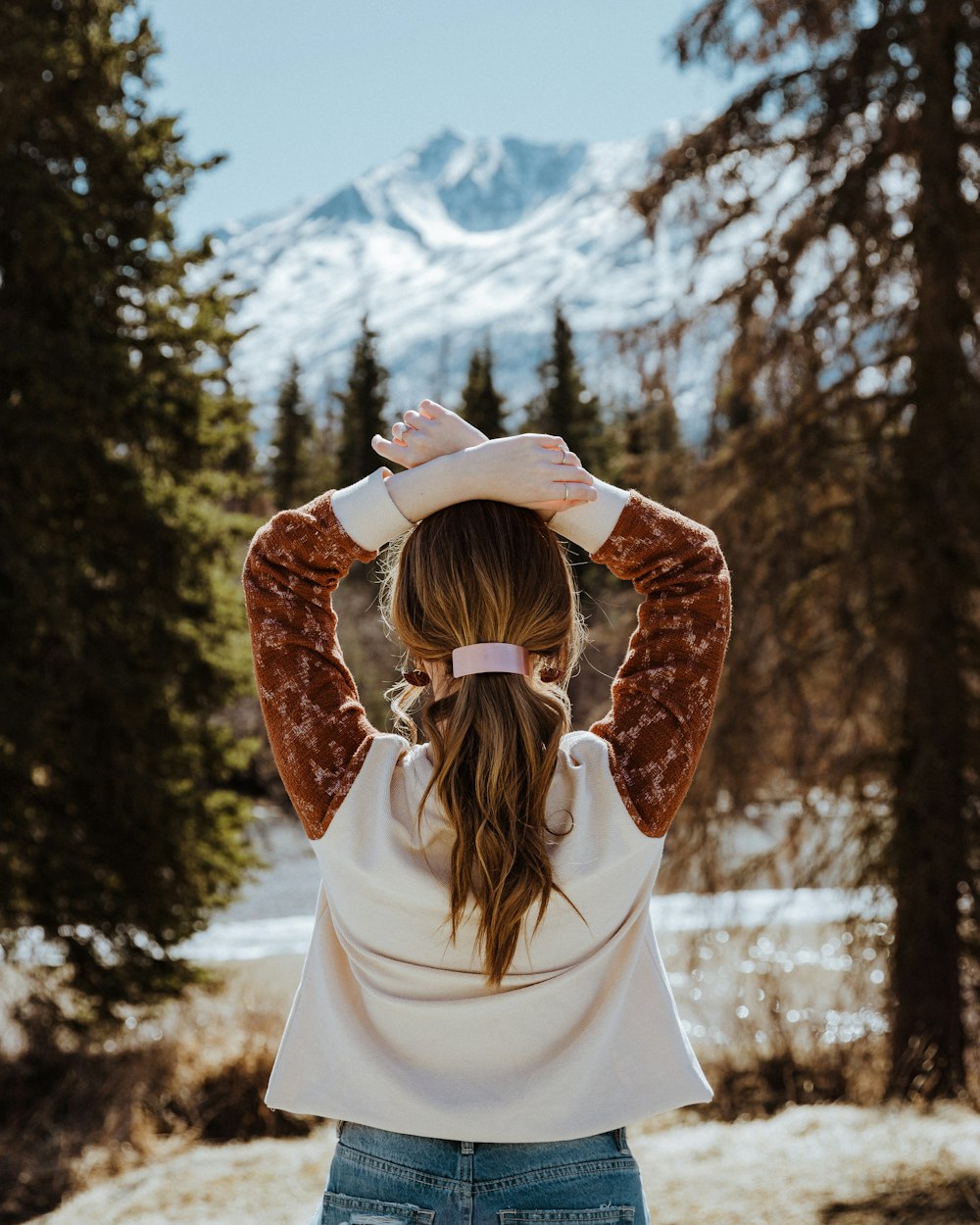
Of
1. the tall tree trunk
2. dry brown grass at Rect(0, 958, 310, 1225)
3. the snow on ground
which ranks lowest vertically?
dry brown grass at Rect(0, 958, 310, 1225)

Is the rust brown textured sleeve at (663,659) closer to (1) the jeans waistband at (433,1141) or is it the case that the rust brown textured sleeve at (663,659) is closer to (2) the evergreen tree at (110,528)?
(1) the jeans waistband at (433,1141)

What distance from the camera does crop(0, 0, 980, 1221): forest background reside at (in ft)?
22.7

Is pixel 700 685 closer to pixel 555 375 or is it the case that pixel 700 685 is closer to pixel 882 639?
pixel 882 639

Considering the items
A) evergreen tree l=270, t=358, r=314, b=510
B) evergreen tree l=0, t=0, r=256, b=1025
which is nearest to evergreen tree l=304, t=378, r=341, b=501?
evergreen tree l=270, t=358, r=314, b=510

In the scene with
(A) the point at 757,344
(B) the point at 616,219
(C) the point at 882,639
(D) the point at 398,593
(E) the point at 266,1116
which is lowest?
(E) the point at 266,1116

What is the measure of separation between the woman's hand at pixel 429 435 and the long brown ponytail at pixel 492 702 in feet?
0.35

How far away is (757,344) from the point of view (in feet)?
24.1

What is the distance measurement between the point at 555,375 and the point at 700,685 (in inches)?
620

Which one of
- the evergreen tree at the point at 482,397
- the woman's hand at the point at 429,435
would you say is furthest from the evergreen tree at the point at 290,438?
the woman's hand at the point at 429,435

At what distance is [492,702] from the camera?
4.55ft

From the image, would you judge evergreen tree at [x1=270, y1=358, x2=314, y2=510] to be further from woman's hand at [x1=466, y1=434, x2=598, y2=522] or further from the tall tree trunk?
woman's hand at [x1=466, y1=434, x2=598, y2=522]

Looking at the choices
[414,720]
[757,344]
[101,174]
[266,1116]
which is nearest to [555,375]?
[101,174]

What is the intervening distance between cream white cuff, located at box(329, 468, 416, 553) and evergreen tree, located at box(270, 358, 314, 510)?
1236 inches

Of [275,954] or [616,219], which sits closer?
[616,219]
